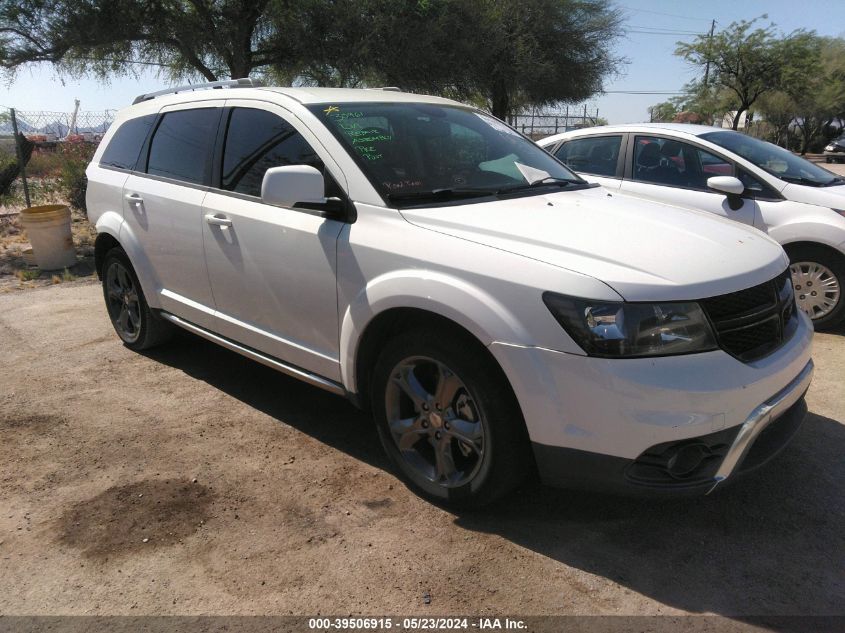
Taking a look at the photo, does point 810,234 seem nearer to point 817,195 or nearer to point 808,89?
point 817,195

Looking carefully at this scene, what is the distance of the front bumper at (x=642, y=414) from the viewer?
2.42m

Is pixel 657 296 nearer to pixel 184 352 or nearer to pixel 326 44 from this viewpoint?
pixel 184 352

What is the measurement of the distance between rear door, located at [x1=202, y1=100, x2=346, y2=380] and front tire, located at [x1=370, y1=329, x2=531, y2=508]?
393 mm

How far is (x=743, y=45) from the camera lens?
89.9ft

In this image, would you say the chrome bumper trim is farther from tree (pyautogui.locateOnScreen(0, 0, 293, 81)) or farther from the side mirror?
tree (pyautogui.locateOnScreen(0, 0, 293, 81))

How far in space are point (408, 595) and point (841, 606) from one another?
158 centimetres

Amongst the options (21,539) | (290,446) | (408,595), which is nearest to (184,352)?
(290,446)

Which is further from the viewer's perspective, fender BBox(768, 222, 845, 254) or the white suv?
fender BBox(768, 222, 845, 254)

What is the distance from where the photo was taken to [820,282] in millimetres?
5508

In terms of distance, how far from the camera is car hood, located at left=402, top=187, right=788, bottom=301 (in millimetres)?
2529

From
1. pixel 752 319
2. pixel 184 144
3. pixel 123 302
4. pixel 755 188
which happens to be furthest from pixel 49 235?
pixel 752 319

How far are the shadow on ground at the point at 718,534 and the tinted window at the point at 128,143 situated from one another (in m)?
2.69

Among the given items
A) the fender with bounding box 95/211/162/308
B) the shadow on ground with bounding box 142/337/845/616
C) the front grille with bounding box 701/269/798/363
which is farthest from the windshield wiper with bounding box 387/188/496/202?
the fender with bounding box 95/211/162/308

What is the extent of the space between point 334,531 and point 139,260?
8.70 feet
